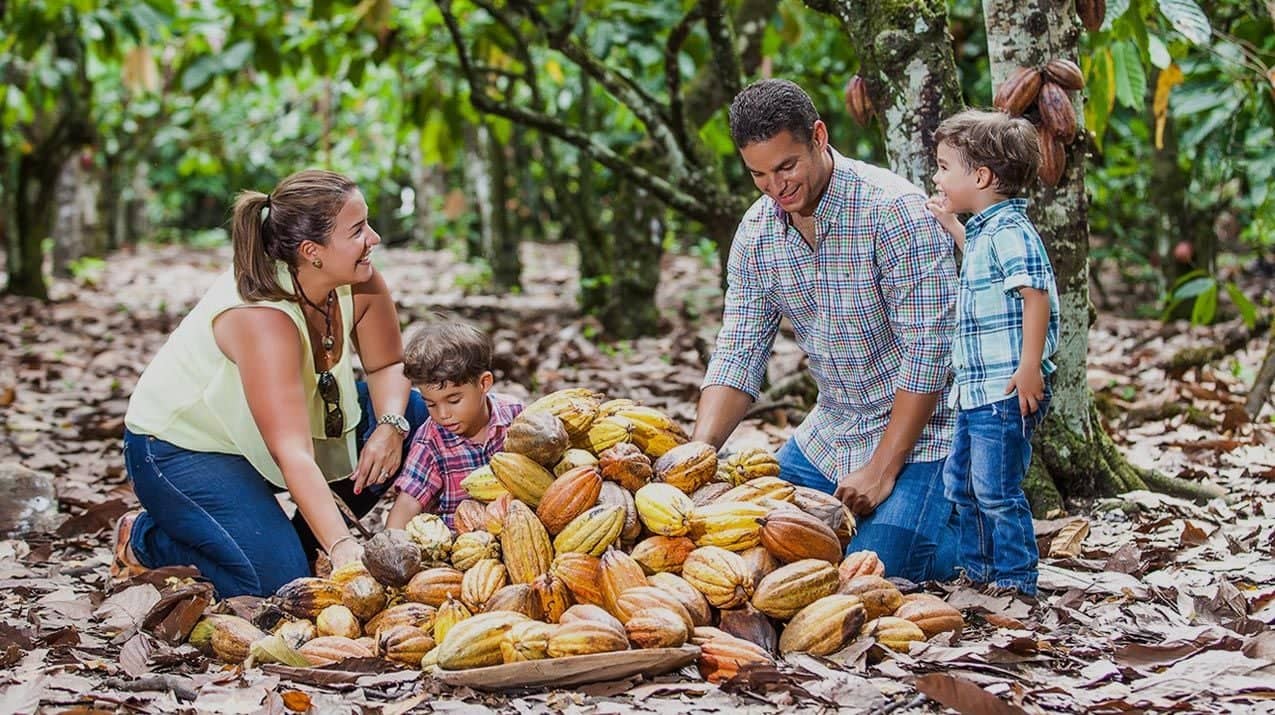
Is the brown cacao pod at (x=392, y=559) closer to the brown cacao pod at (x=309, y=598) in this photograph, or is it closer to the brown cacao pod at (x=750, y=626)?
the brown cacao pod at (x=309, y=598)

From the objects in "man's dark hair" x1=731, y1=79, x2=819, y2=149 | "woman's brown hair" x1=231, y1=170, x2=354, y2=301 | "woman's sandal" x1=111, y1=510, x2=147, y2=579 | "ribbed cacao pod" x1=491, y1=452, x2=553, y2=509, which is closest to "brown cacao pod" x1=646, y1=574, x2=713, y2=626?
"ribbed cacao pod" x1=491, y1=452, x2=553, y2=509

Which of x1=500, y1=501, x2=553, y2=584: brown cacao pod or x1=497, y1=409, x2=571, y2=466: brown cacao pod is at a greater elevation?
x1=497, y1=409, x2=571, y2=466: brown cacao pod

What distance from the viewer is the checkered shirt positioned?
2621 millimetres

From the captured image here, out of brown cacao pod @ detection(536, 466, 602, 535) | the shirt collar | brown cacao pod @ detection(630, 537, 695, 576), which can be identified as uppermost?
the shirt collar

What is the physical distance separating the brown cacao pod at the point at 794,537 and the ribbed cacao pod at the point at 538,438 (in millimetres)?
489

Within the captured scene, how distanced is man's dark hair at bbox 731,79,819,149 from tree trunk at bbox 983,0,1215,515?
764 millimetres

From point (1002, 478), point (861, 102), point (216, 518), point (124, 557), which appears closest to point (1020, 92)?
point (861, 102)

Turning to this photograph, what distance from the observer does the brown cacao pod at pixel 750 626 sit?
2402mm

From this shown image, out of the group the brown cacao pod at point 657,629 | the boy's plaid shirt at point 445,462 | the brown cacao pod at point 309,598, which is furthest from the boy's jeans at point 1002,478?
the brown cacao pod at point 309,598

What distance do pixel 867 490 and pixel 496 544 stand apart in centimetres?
89

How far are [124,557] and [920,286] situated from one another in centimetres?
212

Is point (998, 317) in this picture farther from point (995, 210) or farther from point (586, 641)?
point (586, 641)

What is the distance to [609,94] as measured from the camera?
4.73 meters

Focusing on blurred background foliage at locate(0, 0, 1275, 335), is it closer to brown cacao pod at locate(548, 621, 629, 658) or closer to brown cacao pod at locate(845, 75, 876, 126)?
brown cacao pod at locate(845, 75, 876, 126)
